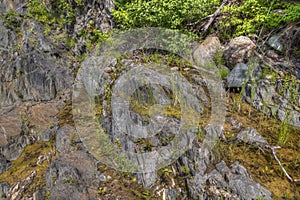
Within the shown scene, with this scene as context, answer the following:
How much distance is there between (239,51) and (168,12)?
1.95 metres

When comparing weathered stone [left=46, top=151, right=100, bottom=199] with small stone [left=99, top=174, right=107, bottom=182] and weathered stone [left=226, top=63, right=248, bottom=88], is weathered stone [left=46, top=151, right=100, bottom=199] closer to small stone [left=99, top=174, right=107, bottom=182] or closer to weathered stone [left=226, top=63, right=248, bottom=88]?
small stone [left=99, top=174, right=107, bottom=182]

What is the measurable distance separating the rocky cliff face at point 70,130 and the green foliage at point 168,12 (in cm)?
90

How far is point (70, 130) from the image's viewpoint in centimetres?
380

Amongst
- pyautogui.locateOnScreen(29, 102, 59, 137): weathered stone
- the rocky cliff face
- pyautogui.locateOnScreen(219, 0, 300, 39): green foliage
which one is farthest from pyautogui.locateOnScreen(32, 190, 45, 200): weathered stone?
pyautogui.locateOnScreen(219, 0, 300, 39): green foliage

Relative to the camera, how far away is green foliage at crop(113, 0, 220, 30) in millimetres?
5379

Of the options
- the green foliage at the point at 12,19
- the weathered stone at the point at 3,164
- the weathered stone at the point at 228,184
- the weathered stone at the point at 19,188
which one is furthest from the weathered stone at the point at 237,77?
the green foliage at the point at 12,19

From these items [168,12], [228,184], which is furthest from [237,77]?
[168,12]

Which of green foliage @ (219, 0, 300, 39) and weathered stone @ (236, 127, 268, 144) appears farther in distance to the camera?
green foliage @ (219, 0, 300, 39)

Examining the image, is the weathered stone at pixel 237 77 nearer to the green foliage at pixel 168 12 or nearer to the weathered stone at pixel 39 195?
the green foliage at pixel 168 12

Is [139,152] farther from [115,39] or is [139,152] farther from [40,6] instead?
[40,6]

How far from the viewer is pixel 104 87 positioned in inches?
179

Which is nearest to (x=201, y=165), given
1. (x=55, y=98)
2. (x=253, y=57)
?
(x=253, y=57)

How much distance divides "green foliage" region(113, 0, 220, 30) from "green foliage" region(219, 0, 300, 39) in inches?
22.6

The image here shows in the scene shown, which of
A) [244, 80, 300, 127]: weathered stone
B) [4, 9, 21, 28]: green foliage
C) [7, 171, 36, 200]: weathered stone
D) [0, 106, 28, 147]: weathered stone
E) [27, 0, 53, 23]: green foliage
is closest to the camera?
[7, 171, 36, 200]: weathered stone
